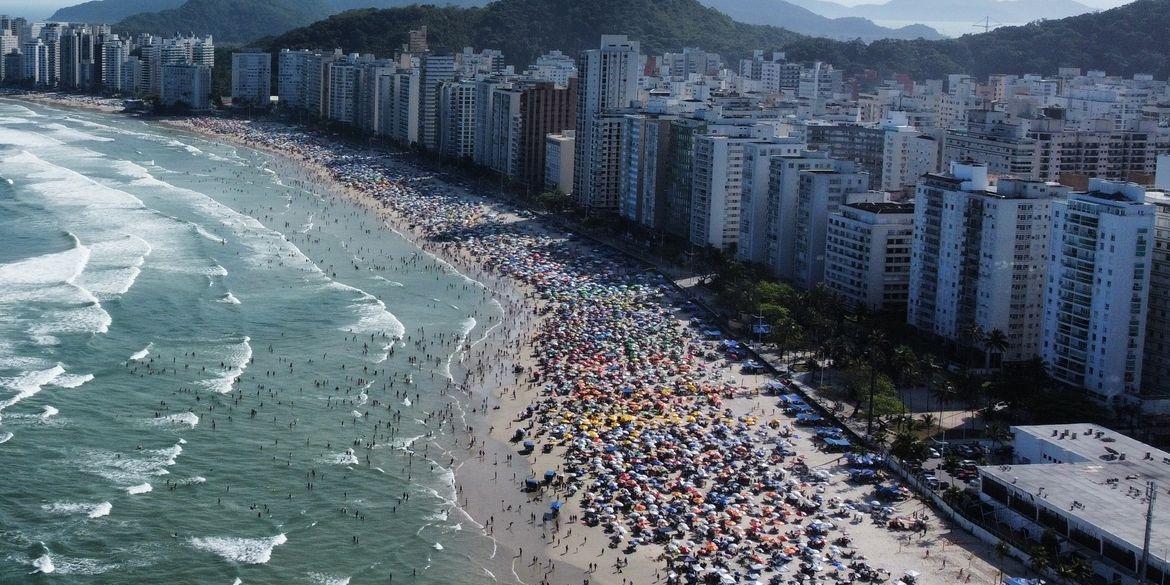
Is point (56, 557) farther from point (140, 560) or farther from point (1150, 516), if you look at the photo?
point (1150, 516)

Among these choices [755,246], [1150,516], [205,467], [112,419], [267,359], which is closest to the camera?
[1150,516]

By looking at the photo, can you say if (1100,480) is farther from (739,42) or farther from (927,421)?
(739,42)

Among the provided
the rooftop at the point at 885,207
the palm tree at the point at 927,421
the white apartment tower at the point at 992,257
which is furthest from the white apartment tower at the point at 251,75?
the palm tree at the point at 927,421

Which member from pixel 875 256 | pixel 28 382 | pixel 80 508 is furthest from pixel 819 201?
pixel 80 508

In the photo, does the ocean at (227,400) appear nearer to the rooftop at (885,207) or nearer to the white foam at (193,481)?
the white foam at (193,481)

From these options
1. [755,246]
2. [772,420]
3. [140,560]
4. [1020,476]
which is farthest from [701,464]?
[755,246]

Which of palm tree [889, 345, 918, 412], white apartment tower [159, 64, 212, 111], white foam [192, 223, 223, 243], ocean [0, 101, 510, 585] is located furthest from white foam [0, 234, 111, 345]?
white apartment tower [159, 64, 212, 111]

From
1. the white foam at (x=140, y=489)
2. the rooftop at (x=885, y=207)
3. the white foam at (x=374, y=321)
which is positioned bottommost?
the white foam at (x=140, y=489)
